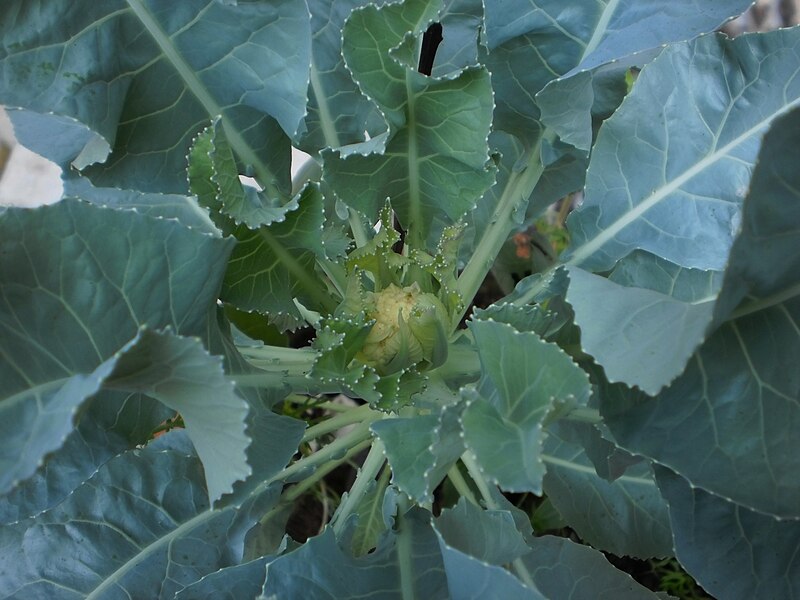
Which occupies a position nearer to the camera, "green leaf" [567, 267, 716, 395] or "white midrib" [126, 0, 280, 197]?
"green leaf" [567, 267, 716, 395]

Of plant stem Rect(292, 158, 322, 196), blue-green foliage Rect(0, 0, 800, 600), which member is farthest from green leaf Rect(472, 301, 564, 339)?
plant stem Rect(292, 158, 322, 196)

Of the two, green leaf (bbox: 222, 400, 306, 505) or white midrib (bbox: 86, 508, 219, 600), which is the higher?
green leaf (bbox: 222, 400, 306, 505)

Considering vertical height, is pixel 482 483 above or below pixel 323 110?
below

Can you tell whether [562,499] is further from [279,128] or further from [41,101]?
[41,101]

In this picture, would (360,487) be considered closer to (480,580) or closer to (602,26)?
(480,580)

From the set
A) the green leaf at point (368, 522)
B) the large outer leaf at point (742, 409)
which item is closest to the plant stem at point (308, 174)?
the green leaf at point (368, 522)

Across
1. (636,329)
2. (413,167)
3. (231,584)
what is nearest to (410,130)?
(413,167)

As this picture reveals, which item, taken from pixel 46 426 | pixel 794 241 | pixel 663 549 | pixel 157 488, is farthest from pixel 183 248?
pixel 663 549

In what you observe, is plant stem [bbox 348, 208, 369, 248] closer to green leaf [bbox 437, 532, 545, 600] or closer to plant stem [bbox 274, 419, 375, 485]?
plant stem [bbox 274, 419, 375, 485]
